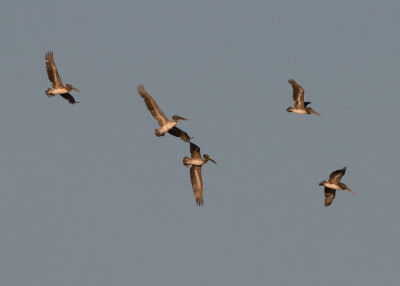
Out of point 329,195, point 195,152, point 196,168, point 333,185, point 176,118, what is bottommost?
point 329,195

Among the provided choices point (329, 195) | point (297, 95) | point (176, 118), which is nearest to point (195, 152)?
point (176, 118)

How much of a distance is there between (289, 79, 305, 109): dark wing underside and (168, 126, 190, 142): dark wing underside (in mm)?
6742

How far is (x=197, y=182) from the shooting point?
56.1 m

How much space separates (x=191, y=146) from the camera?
5606 cm

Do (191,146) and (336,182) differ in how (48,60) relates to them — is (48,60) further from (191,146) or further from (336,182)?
(336,182)

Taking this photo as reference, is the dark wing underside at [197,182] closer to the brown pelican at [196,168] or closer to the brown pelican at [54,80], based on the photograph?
the brown pelican at [196,168]

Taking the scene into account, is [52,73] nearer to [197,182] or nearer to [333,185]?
[197,182]

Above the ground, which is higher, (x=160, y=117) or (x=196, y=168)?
(x=160, y=117)

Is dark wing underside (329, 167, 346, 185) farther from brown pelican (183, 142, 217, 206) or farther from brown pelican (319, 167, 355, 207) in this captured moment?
brown pelican (183, 142, 217, 206)

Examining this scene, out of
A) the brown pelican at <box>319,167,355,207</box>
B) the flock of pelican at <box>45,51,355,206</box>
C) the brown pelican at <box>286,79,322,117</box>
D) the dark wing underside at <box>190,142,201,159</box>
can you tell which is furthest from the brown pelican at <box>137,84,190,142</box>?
the brown pelican at <box>319,167,355,207</box>

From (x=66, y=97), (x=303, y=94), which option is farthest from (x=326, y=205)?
(x=66, y=97)

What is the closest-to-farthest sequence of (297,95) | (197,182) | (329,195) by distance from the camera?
1. (197,182)
2. (329,195)
3. (297,95)

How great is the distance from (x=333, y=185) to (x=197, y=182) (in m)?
7.46

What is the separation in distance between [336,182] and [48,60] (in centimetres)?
1666
